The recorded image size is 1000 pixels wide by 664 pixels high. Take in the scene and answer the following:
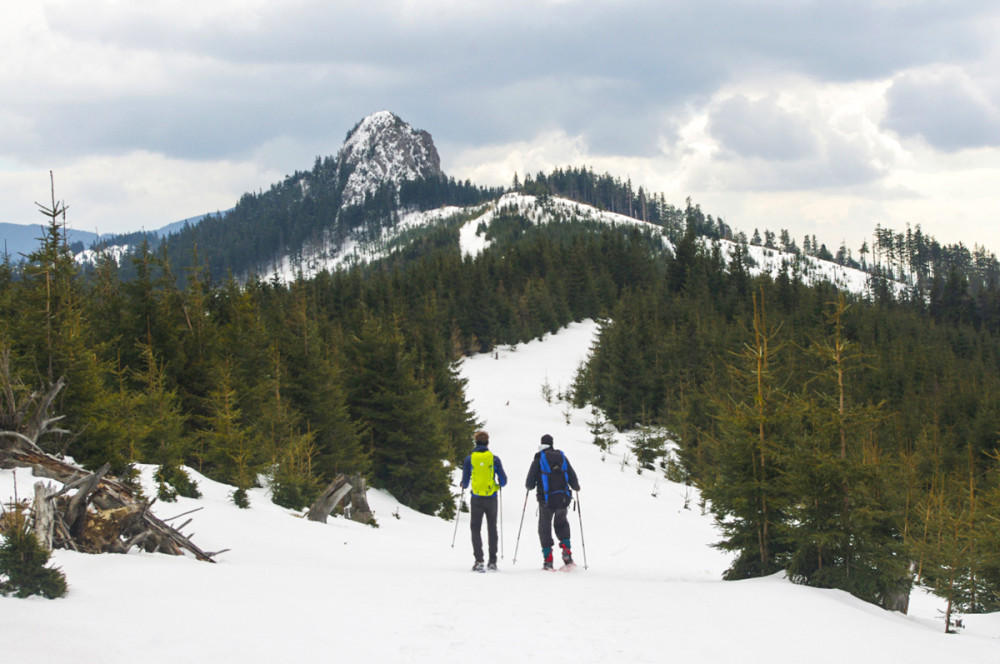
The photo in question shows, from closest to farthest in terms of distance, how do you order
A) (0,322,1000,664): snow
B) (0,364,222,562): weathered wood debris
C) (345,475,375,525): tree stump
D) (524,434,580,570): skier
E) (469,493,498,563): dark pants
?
(0,322,1000,664): snow
(0,364,222,562): weathered wood debris
(469,493,498,563): dark pants
(524,434,580,570): skier
(345,475,375,525): tree stump

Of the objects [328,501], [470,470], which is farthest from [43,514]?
[328,501]

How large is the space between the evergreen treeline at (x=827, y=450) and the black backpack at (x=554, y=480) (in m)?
2.32

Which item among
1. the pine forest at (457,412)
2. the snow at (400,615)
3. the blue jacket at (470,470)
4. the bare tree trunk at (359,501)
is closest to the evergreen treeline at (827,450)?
the pine forest at (457,412)

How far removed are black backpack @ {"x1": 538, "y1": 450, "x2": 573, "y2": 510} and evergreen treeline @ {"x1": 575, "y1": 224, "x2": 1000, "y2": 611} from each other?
7.60ft

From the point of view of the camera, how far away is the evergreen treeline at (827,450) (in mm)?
8695

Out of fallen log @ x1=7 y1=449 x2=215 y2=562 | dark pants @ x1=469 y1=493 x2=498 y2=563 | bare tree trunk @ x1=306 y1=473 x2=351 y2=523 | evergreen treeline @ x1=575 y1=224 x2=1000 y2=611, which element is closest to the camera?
fallen log @ x1=7 y1=449 x2=215 y2=562

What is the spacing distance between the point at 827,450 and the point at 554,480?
13.3 ft

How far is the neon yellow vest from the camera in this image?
961 cm

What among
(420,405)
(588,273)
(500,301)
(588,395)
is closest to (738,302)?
(588,273)

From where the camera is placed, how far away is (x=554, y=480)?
9914 mm

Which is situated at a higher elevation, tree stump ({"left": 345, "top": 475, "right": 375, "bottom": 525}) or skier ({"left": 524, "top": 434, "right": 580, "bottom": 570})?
skier ({"left": 524, "top": 434, "right": 580, "bottom": 570})

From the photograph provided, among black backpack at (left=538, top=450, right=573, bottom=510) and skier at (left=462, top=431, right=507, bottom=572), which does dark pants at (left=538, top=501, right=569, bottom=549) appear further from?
skier at (left=462, top=431, right=507, bottom=572)

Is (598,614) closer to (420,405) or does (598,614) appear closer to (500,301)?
(420,405)

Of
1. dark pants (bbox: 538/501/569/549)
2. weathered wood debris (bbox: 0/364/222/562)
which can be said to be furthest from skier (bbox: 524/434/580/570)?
weathered wood debris (bbox: 0/364/222/562)
